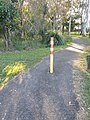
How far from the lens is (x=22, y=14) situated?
18141 millimetres

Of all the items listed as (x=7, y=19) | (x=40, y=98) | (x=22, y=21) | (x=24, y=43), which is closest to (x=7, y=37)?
(x=24, y=43)

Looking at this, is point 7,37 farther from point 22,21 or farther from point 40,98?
point 40,98

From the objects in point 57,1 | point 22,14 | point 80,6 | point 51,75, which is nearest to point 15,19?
point 22,14

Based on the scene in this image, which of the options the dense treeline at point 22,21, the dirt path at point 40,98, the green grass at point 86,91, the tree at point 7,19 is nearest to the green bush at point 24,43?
the dense treeline at point 22,21

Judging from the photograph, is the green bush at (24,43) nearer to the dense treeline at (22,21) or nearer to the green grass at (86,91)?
the dense treeline at (22,21)

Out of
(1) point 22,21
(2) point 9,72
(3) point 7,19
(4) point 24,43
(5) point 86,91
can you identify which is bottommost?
(5) point 86,91

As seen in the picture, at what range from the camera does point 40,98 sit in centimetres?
538

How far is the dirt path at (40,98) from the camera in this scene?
4.47 meters

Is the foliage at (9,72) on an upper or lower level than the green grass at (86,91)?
upper

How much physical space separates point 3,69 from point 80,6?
3782cm

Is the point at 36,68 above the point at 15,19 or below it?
below

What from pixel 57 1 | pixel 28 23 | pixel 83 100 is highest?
pixel 57 1

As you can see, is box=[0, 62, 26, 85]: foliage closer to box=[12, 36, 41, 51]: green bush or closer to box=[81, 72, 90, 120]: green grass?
box=[81, 72, 90, 120]: green grass

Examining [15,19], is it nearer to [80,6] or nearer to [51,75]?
[51,75]
